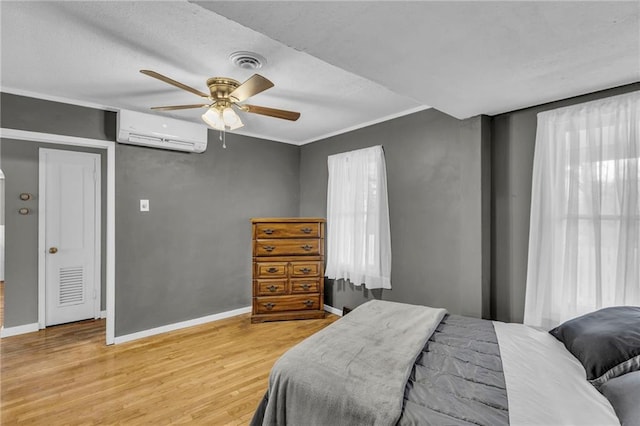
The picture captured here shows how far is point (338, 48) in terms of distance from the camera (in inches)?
63.4

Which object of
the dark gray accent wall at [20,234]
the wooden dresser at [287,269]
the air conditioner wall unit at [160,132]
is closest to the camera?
the air conditioner wall unit at [160,132]

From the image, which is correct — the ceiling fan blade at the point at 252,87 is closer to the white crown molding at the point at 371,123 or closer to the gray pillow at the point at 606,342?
the white crown molding at the point at 371,123

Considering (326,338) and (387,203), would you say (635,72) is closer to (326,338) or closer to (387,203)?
(387,203)

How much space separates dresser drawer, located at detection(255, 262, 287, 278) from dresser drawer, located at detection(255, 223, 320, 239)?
35cm

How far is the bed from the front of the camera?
3.95 feet

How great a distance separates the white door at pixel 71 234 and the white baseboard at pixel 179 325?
1240 mm

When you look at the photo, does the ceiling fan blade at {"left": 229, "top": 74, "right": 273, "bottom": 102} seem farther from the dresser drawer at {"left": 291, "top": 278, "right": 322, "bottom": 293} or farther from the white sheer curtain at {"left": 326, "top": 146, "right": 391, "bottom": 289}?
the dresser drawer at {"left": 291, "top": 278, "right": 322, "bottom": 293}

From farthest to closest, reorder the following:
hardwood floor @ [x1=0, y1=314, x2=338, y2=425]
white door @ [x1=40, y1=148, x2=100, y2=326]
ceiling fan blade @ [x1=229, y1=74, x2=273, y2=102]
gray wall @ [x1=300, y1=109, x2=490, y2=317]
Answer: white door @ [x1=40, y1=148, x2=100, y2=326], gray wall @ [x1=300, y1=109, x2=490, y2=317], hardwood floor @ [x1=0, y1=314, x2=338, y2=425], ceiling fan blade @ [x1=229, y1=74, x2=273, y2=102]

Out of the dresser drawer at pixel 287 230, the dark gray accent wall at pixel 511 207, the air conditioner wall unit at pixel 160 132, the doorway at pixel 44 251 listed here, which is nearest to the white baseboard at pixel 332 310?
the dresser drawer at pixel 287 230

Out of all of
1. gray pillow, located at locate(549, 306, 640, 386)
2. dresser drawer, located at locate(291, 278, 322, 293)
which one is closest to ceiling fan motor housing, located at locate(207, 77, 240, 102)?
dresser drawer, located at locate(291, 278, 322, 293)

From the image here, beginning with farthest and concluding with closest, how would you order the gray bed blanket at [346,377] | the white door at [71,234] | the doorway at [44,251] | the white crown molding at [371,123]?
the white door at [71,234], the white crown molding at [371,123], the doorway at [44,251], the gray bed blanket at [346,377]

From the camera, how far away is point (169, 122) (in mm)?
3502

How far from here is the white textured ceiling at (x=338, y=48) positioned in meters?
1.36

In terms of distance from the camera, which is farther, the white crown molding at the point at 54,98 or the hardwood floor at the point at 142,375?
the white crown molding at the point at 54,98
